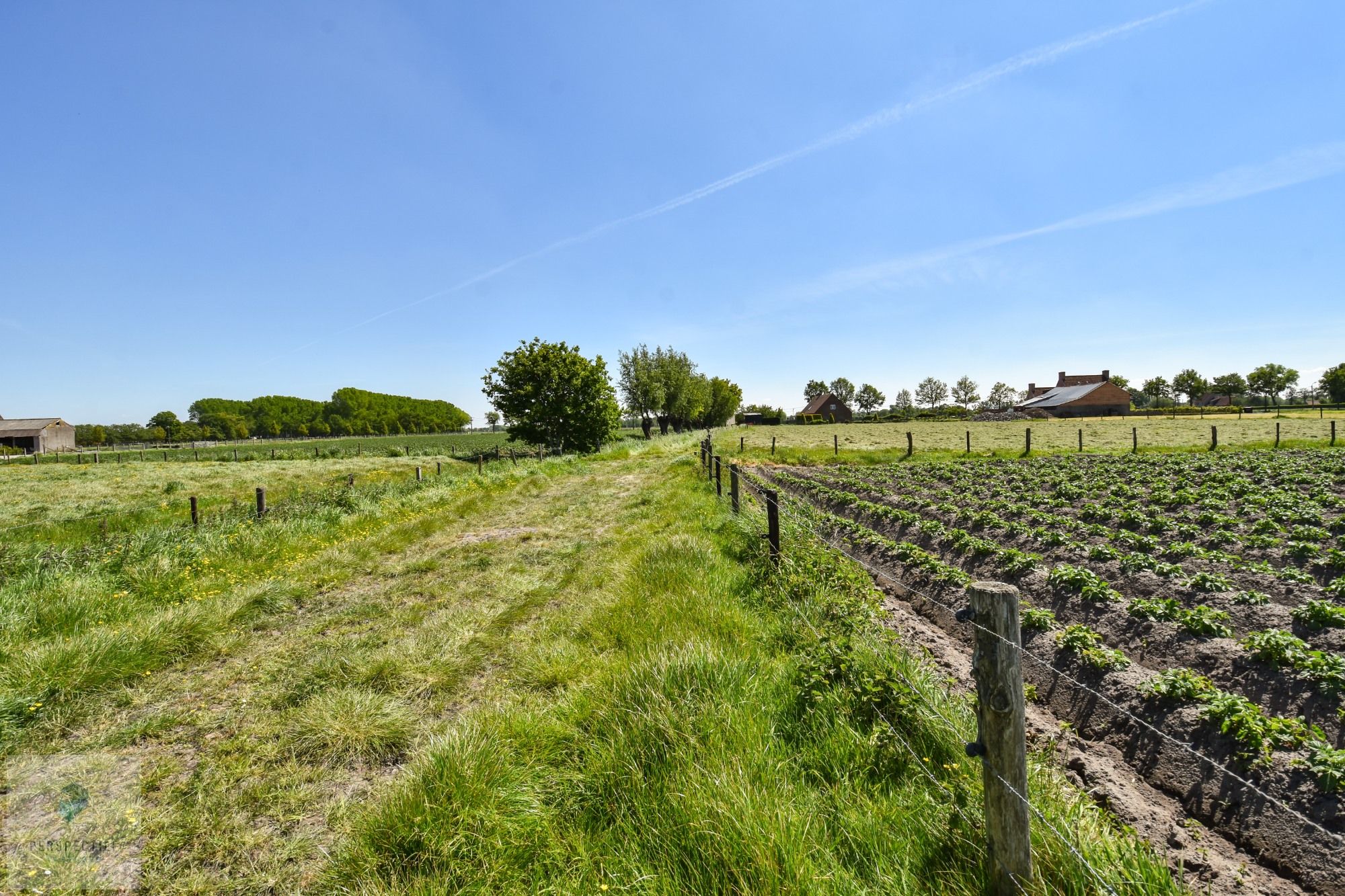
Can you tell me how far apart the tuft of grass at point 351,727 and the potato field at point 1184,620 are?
4.52 meters

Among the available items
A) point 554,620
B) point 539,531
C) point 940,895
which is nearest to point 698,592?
point 554,620

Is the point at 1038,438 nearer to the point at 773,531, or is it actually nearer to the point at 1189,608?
the point at 1189,608

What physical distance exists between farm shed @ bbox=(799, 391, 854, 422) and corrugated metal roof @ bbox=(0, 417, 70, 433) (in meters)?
A: 115

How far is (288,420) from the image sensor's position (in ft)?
571

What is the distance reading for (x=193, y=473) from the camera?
35031mm

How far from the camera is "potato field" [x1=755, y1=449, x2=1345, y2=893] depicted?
3588 millimetres

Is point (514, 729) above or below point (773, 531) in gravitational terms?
below

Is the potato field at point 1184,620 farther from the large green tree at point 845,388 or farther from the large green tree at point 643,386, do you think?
the large green tree at point 845,388

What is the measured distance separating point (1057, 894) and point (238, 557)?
12241 millimetres

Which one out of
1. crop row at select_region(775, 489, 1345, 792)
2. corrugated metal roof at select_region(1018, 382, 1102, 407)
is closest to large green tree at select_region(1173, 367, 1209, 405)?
corrugated metal roof at select_region(1018, 382, 1102, 407)

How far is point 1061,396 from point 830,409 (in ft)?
126

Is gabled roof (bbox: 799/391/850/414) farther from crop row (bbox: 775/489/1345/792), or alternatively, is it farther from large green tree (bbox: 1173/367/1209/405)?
crop row (bbox: 775/489/1345/792)

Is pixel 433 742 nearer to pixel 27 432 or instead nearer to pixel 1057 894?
pixel 1057 894

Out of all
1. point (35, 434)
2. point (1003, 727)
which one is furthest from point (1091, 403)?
point (35, 434)
